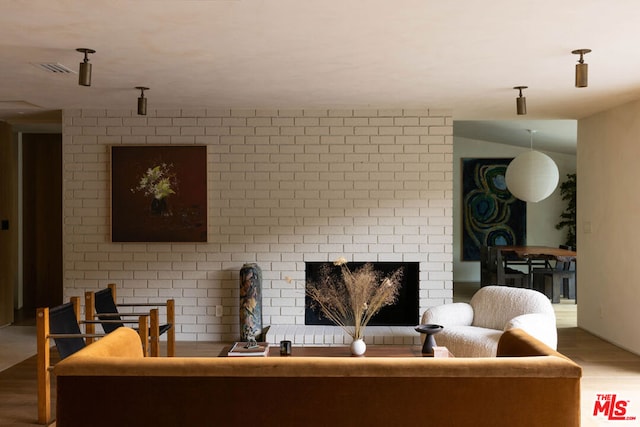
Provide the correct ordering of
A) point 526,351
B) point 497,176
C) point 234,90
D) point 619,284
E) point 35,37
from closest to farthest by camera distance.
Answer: point 526,351, point 35,37, point 234,90, point 619,284, point 497,176

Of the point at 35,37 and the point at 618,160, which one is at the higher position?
the point at 35,37

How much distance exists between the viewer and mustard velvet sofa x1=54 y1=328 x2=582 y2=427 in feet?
7.96

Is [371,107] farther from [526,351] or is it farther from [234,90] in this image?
[526,351]

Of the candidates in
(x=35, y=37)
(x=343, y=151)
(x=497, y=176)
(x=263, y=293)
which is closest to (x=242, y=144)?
(x=343, y=151)

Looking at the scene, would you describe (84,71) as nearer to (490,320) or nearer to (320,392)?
(320,392)

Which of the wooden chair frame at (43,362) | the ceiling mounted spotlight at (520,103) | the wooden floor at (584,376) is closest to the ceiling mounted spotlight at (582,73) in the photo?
the ceiling mounted spotlight at (520,103)

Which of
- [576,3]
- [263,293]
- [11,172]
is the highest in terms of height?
[576,3]

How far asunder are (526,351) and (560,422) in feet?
1.55

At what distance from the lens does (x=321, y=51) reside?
414 centimetres

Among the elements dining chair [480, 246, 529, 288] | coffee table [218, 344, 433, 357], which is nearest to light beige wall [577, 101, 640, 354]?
dining chair [480, 246, 529, 288]

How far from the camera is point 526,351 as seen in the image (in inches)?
113

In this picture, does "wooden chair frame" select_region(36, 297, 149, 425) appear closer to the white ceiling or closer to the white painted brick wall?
the white ceiling

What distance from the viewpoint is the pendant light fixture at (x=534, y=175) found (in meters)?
8.29

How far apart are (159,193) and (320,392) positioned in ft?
15.0
